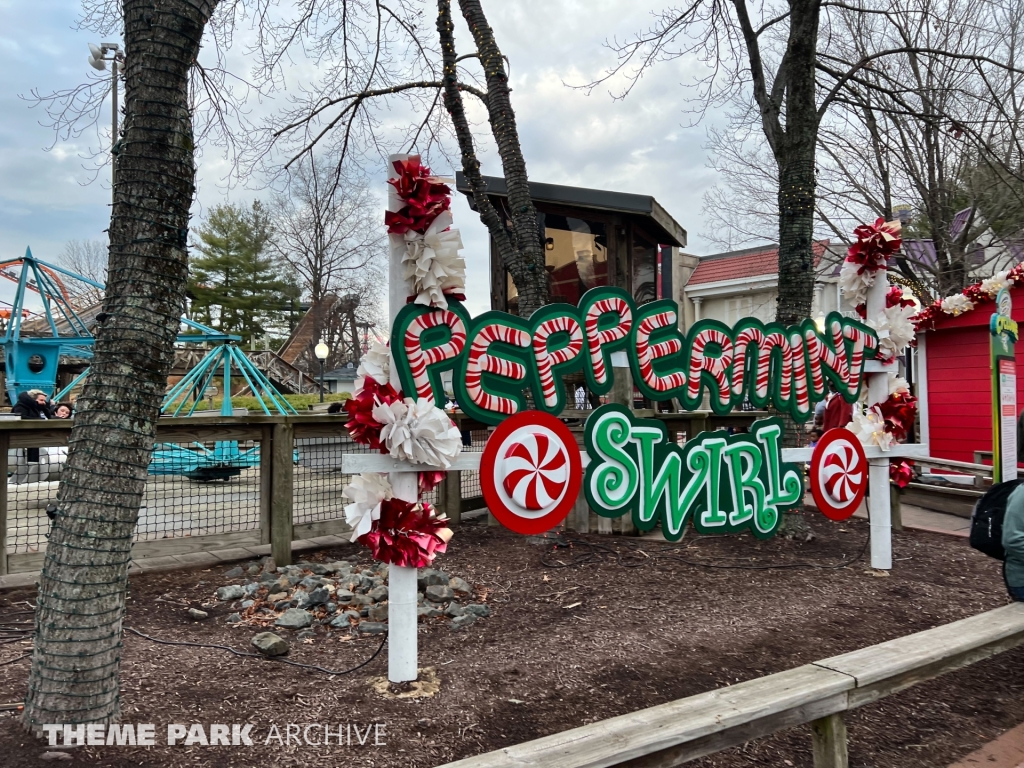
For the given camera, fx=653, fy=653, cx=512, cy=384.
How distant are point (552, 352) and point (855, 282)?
315 centimetres

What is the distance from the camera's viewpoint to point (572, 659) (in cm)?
333

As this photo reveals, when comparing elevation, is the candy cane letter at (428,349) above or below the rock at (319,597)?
above

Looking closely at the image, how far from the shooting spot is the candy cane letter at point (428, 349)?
309 cm

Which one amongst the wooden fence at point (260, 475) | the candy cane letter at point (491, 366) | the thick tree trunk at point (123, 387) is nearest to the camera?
the thick tree trunk at point (123, 387)

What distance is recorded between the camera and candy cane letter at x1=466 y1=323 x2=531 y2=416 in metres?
3.25

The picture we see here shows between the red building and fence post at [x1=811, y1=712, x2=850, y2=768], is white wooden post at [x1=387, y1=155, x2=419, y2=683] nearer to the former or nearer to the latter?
fence post at [x1=811, y1=712, x2=850, y2=768]

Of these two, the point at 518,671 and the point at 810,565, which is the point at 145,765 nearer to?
the point at 518,671

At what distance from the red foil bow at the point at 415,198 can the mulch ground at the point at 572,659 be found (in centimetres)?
214

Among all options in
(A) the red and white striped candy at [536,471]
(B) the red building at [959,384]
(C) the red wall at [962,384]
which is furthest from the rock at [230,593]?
(C) the red wall at [962,384]

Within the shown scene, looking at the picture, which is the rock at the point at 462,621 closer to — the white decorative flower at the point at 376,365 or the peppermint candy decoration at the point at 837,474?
the white decorative flower at the point at 376,365

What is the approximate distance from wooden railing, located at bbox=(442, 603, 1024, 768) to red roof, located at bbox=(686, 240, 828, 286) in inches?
772

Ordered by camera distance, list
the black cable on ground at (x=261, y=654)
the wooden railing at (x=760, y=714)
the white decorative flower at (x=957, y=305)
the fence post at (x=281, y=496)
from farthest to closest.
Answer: the white decorative flower at (x=957, y=305) < the fence post at (x=281, y=496) < the black cable on ground at (x=261, y=654) < the wooden railing at (x=760, y=714)

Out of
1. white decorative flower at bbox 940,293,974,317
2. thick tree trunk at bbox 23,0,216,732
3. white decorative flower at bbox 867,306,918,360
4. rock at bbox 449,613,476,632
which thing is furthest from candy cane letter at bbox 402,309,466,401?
white decorative flower at bbox 940,293,974,317

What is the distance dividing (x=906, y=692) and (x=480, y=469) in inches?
94.2
